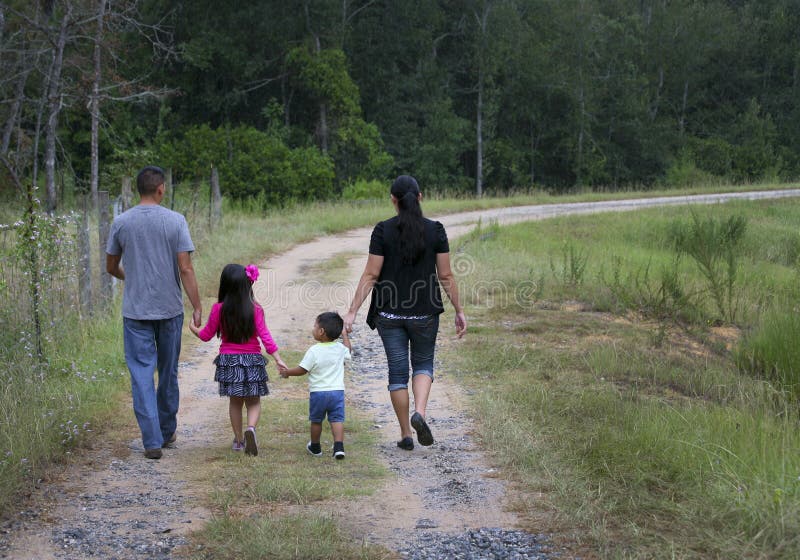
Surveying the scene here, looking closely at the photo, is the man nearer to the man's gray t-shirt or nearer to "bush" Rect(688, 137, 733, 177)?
the man's gray t-shirt

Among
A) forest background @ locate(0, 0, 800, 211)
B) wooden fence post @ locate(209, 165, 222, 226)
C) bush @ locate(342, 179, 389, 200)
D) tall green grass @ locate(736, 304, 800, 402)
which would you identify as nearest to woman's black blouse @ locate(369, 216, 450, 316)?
tall green grass @ locate(736, 304, 800, 402)

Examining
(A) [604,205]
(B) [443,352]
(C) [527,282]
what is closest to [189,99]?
(A) [604,205]

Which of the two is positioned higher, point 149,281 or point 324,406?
point 149,281

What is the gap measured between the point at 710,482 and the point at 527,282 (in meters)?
A: 8.81

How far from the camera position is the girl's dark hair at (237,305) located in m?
6.38

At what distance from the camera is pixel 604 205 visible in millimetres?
32000

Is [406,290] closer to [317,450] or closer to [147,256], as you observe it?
[317,450]

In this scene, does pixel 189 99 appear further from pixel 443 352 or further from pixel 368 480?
pixel 368 480

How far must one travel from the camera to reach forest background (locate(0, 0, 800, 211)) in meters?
36.1

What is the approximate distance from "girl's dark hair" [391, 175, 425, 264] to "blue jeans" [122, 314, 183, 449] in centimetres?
171

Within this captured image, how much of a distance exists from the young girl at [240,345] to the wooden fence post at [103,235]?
4591mm

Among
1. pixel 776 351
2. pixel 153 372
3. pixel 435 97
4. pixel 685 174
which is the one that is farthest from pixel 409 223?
pixel 685 174

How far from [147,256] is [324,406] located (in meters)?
1.64

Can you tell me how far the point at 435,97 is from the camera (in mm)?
45906
